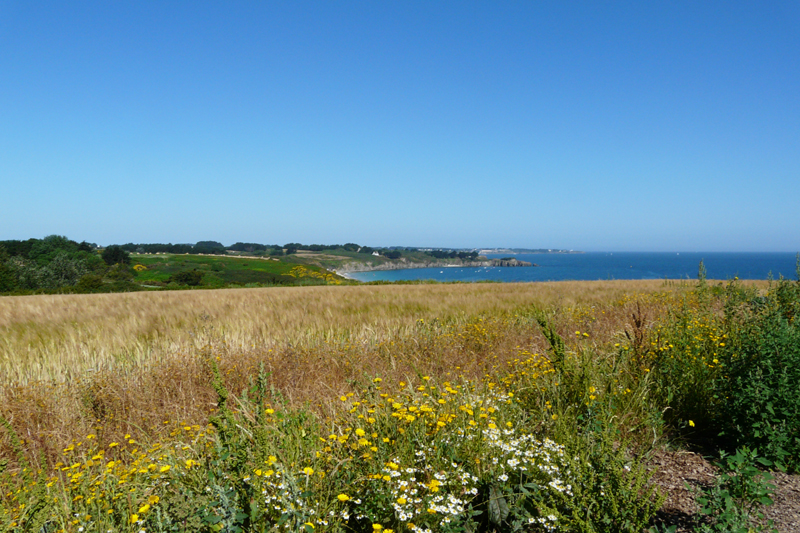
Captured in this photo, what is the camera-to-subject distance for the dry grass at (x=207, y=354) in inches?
182

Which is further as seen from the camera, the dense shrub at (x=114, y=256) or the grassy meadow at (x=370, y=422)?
the dense shrub at (x=114, y=256)

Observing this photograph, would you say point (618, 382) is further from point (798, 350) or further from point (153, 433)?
point (153, 433)

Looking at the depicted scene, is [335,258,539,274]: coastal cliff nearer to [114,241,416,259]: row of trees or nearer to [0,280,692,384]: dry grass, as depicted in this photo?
[114,241,416,259]: row of trees

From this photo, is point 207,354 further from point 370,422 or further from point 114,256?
point 114,256

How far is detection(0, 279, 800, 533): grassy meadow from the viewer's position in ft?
8.16

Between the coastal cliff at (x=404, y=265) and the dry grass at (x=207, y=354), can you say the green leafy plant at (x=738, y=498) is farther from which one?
the coastal cliff at (x=404, y=265)

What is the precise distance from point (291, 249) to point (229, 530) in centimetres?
14428

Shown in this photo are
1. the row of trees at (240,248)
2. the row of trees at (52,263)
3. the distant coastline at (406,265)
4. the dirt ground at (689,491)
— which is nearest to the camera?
the dirt ground at (689,491)

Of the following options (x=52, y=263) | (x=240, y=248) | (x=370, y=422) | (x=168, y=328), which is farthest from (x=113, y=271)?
(x=240, y=248)

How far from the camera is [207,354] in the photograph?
5938 mm

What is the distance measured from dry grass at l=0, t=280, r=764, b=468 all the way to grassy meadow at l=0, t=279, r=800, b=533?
4cm

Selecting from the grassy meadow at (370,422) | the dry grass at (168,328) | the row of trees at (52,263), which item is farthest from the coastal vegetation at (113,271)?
the grassy meadow at (370,422)

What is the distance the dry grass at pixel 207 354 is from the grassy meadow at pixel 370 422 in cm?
4

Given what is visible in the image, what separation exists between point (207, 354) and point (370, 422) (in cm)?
349
